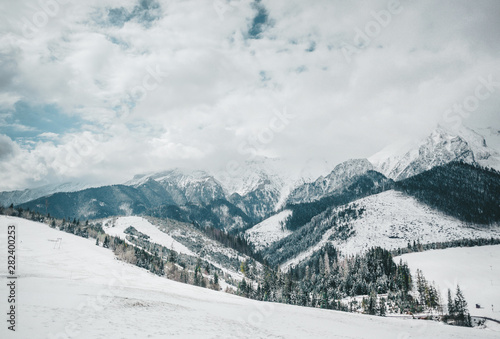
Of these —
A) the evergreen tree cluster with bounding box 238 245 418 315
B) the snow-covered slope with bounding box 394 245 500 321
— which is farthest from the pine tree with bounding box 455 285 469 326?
the evergreen tree cluster with bounding box 238 245 418 315

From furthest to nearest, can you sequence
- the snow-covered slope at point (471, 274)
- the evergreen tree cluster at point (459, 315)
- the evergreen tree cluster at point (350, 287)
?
1. the snow-covered slope at point (471, 274)
2. the evergreen tree cluster at point (350, 287)
3. the evergreen tree cluster at point (459, 315)

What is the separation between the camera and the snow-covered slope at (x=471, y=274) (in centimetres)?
12238

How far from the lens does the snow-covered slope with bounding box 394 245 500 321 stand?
401ft

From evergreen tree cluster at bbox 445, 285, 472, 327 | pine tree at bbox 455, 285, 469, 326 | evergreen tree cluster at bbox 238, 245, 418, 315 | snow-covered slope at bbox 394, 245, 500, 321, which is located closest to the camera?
evergreen tree cluster at bbox 445, 285, 472, 327

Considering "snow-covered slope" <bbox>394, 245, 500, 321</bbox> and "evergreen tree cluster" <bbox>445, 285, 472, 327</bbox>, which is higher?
"snow-covered slope" <bbox>394, 245, 500, 321</bbox>

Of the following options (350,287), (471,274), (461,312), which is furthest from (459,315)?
(471,274)

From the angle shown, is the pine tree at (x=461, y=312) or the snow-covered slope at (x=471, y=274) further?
the snow-covered slope at (x=471, y=274)

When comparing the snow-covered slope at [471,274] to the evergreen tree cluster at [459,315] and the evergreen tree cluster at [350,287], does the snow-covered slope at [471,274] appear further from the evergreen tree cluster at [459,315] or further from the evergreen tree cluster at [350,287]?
the evergreen tree cluster at [350,287]

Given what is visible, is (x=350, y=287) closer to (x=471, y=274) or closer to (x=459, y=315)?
(x=459, y=315)

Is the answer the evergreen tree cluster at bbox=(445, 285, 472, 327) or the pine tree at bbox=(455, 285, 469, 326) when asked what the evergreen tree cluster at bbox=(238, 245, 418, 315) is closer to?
the evergreen tree cluster at bbox=(445, 285, 472, 327)

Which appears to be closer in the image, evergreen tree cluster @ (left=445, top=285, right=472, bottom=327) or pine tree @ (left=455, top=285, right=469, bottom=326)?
evergreen tree cluster @ (left=445, top=285, right=472, bottom=327)

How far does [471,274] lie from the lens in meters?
157

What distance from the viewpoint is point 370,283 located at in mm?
154625

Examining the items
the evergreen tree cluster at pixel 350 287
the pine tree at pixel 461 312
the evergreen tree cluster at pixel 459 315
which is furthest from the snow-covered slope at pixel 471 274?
the evergreen tree cluster at pixel 350 287
